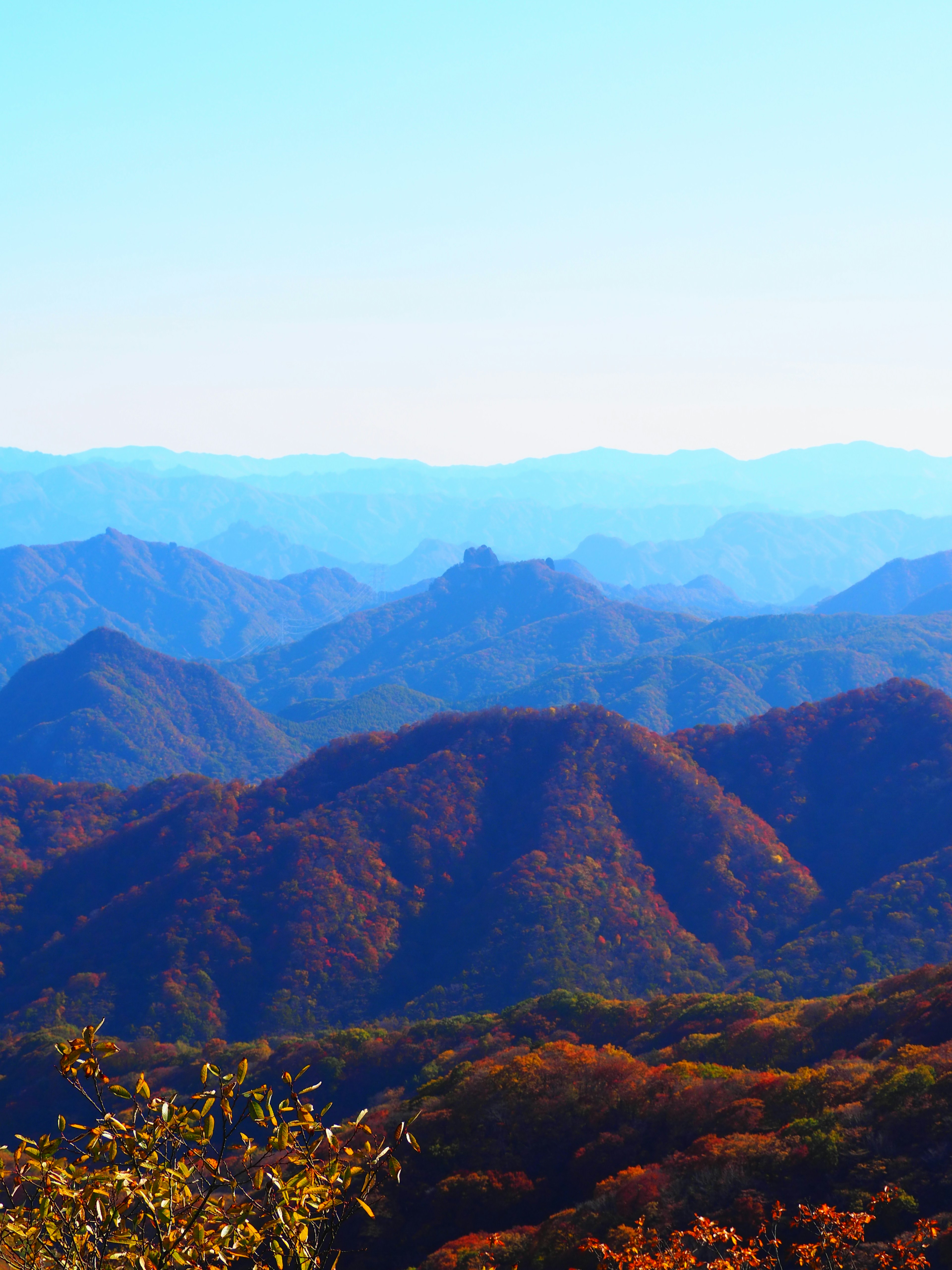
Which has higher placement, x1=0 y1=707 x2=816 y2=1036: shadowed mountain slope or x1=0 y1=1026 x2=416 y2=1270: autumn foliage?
x1=0 y1=1026 x2=416 y2=1270: autumn foliage

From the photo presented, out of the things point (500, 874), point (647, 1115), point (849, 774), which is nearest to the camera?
point (647, 1115)

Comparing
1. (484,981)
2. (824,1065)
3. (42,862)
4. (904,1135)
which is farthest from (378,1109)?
(42,862)

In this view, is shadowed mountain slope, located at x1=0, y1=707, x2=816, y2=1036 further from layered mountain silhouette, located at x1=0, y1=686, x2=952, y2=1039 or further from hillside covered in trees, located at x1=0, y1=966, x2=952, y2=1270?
hillside covered in trees, located at x1=0, y1=966, x2=952, y2=1270

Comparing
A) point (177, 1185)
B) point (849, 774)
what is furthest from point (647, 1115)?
point (849, 774)

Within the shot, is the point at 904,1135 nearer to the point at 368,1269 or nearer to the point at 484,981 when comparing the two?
the point at 368,1269

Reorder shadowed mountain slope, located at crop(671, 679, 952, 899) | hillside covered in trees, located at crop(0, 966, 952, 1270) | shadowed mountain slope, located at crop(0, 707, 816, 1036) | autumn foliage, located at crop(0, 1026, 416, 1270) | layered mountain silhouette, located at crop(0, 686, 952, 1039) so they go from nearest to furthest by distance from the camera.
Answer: autumn foliage, located at crop(0, 1026, 416, 1270) < hillside covered in trees, located at crop(0, 966, 952, 1270) < layered mountain silhouette, located at crop(0, 686, 952, 1039) < shadowed mountain slope, located at crop(0, 707, 816, 1036) < shadowed mountain slope, located at crop(671, 679, 952, 899)

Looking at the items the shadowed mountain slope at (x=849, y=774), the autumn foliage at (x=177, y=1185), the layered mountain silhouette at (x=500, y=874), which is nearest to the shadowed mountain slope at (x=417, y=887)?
the layered mountain silhouette at (x=500, y=874)

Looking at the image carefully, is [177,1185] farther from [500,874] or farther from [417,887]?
[417,887]

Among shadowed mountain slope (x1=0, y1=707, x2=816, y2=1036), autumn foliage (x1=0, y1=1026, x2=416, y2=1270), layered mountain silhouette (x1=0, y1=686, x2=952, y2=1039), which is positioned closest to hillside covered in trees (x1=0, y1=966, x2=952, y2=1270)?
autumn foliage (x1=0, y1=1026, x2=416, y2=1270)
